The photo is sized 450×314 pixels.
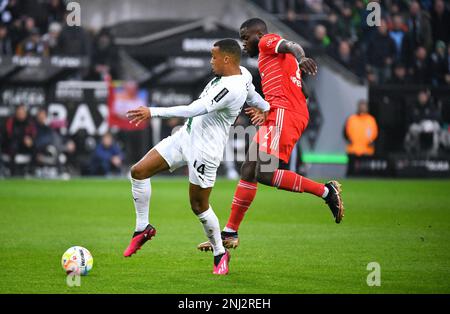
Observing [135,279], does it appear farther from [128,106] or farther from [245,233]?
[128,106]

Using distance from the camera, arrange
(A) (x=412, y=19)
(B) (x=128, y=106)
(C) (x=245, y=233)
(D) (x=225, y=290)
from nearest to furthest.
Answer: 1. (D) (x=225, y=290)
2. (C) (x=245, y=233)
3. (B) (x=128, y=106)
4. (A) (x=412, y=19)

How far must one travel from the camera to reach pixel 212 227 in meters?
8.79

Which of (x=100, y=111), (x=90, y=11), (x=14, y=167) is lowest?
(x=14, y=167)

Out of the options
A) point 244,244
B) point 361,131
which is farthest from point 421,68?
point 244,244

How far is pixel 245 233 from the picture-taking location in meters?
12.3

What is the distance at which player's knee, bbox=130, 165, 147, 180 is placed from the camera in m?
8.99

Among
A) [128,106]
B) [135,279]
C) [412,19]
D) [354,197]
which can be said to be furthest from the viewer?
[412,19]

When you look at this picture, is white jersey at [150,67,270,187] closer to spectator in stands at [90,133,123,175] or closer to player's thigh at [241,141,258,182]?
player's thigh at [241,141,258,182]

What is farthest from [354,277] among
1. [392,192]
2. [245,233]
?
[392,192]

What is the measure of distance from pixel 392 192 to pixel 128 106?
7.80 m

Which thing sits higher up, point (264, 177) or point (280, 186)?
point (264, 177)

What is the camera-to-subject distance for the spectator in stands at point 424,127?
82.5 feet

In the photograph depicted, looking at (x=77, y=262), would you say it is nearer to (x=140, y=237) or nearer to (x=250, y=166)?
(x=140, y=237)

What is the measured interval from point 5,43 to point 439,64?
40.1 ft
